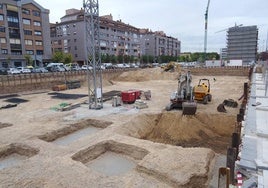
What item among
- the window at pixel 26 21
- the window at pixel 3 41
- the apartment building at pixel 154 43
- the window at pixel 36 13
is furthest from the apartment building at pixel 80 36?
the window at pixel 3 41

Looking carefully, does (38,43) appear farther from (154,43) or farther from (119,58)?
(154,43)

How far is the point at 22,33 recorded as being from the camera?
53.5 m

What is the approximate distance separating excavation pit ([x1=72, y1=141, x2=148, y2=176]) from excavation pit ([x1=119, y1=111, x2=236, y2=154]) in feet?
7.18

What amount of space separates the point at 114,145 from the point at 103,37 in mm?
65096

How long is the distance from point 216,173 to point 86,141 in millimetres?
6887

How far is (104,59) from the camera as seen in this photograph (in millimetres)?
67188

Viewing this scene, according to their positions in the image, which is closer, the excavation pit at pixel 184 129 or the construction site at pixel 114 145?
the construction site at pixel 114 145

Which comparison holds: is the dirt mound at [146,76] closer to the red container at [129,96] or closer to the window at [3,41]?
the red container at [129,96]

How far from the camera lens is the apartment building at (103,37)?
→ 67875mm

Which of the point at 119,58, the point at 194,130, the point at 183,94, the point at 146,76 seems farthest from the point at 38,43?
the point at 194,130

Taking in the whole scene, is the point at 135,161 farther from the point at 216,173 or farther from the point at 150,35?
the point at 150,35

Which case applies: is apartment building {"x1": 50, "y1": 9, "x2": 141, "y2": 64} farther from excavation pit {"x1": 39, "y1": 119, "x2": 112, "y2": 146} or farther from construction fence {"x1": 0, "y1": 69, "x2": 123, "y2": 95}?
excavation pit {"x1": 39, "y1": 119, "x2": 112, "y2": 146}

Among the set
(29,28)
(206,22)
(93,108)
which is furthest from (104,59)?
(93,108)

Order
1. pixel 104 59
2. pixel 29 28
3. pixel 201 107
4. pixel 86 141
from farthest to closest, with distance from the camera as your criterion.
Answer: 1. pixel 104 59
2. pixel 29 28
3. pixel 201 107
4. pixel 86 141
